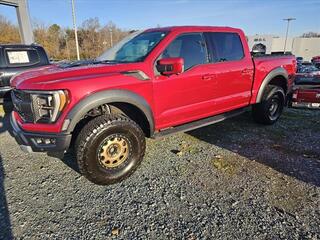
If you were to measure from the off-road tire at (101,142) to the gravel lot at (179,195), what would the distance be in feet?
0.50

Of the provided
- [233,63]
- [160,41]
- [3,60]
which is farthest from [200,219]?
[3,60]

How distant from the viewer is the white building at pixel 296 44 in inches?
2099

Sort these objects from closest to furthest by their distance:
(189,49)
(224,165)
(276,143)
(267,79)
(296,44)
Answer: (224,165) < (189,49) < (276,143) < (267,79) < (296,44)

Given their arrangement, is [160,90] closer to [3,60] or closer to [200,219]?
[200,219]

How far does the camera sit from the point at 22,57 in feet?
22.0

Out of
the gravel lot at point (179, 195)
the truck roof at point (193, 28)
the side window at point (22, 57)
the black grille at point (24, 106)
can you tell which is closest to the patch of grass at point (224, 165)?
the gravel lot at point (179, 195)

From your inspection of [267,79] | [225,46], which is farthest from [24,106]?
[267,79]

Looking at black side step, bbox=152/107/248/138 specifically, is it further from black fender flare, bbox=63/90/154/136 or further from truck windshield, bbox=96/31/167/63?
truck windshield, bbox=96/31/167/63

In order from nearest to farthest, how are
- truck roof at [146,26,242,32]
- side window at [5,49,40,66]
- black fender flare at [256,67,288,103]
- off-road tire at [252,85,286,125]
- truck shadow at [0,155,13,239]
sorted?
1. truck shadow at [0,155,13,239]
2. truck roof at [146,26,242,32]
3. black fender flare at [256,67,288,103]
4. off-road tire at [252,85,286,125]
5. side window at [5,49,40,66]

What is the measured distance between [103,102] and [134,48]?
125 centimetres

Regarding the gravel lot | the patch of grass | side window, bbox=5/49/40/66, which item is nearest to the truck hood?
the gravel lot

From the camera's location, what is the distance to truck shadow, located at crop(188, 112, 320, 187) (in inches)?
143

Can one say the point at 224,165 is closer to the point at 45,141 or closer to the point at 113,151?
the point at 113,151

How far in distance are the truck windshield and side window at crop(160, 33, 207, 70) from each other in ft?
0.69
